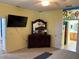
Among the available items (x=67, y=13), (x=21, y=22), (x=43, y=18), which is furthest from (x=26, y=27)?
(x=67, y=13)

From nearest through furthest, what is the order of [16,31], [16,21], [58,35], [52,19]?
[16,21]
[16,31]
[58,35]
[52,19]

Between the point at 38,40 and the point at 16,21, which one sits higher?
the point at 16,21

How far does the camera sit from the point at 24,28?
611cm

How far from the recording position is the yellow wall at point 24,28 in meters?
5.11

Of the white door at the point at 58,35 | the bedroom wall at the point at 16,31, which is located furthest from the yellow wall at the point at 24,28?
the white door at the point at 58,35

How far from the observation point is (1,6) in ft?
15.4

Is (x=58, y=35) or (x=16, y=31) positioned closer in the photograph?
(x=16, y=31)

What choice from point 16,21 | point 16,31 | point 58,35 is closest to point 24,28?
point 16,31

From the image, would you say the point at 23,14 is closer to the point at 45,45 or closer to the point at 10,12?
the point at 10,12

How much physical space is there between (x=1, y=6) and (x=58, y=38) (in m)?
3.56

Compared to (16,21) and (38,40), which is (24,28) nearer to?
(16,21)

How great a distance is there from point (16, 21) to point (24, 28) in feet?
3.02

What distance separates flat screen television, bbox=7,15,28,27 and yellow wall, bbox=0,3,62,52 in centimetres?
24

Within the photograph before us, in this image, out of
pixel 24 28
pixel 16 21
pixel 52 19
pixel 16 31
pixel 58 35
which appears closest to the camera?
pixel 16 21
